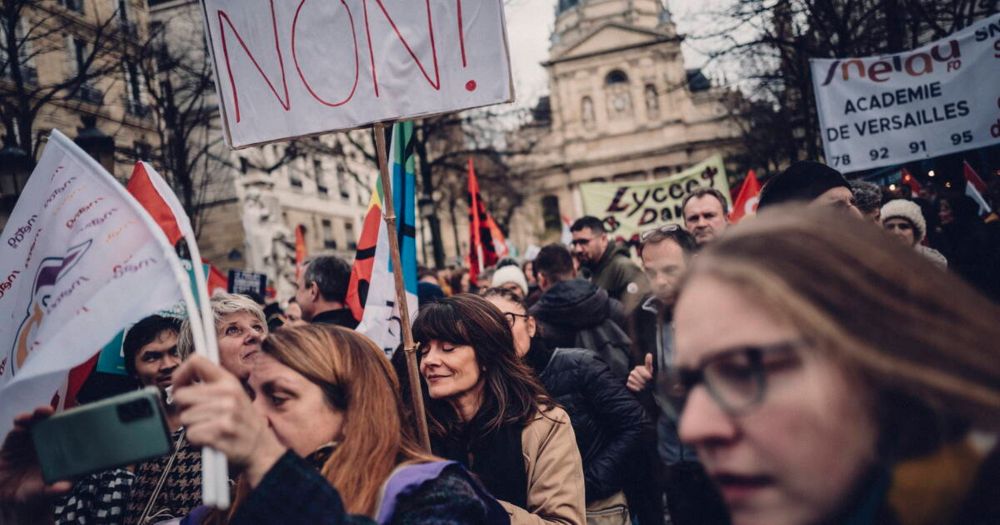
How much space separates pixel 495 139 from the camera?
2047 cm

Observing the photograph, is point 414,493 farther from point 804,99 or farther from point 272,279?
point 272,279

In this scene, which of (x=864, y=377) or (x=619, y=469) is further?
(x=619, y=469)

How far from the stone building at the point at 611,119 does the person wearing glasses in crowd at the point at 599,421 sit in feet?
193

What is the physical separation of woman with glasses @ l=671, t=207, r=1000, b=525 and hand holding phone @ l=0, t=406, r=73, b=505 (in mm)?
1623

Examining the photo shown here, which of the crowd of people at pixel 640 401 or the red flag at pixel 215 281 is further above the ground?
the red flag at pixel 215 281

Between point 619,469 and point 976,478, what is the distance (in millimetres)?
2626

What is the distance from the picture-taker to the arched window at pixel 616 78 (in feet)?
214

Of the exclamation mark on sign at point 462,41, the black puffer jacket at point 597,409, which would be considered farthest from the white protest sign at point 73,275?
the black puffer jacket at point 597,409

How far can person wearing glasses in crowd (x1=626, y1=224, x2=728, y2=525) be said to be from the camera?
132 inches

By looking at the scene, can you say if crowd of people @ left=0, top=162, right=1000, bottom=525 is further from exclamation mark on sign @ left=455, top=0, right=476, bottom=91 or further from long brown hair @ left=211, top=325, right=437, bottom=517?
exclamation mark on sign @ left=455, top=0, right=476, bottom=91

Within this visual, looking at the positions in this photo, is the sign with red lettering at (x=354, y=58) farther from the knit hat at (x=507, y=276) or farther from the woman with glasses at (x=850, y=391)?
the knit hat at (x=507, y=276)

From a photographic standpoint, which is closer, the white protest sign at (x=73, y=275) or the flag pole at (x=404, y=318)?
the white protest sign at (x=73, y=275)

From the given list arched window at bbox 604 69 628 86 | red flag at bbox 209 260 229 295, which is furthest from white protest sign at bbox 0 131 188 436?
arched window at bbox 604 69 628 86

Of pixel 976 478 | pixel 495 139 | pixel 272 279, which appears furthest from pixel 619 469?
pixel 272 279
